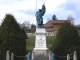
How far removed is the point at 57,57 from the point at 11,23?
504 centimetres

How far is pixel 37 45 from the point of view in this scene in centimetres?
2647

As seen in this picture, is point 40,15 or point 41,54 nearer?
point 41,54

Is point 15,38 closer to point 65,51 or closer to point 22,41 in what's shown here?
point 22,41

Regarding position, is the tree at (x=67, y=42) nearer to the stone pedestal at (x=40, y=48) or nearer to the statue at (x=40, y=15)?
the stone pedestal at (x=40, y=48)

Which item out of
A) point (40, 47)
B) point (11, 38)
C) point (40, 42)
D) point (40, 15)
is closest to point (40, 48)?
point (40, 47)

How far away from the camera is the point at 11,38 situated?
24.7 meters

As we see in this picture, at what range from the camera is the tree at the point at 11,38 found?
2427 cm

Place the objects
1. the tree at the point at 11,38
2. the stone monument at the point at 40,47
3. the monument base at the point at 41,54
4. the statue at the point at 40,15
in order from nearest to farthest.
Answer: the tree at the point at 11,38
the monument base at the point at 41,54
the stone monument at the point at 40,47
the statue at the point at 40,15

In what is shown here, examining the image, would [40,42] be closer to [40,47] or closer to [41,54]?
[40,47]

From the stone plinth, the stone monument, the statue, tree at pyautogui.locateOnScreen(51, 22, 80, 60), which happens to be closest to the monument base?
the stone monument

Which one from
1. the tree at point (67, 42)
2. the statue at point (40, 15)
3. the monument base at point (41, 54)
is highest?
the statue at point (40, 15)

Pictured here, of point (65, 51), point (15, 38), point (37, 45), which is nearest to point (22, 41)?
point (15, 38)

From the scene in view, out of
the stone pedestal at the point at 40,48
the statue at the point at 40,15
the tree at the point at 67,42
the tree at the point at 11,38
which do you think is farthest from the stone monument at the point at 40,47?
the tree at the point at 11,38

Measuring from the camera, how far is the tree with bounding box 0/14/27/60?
24.3m
